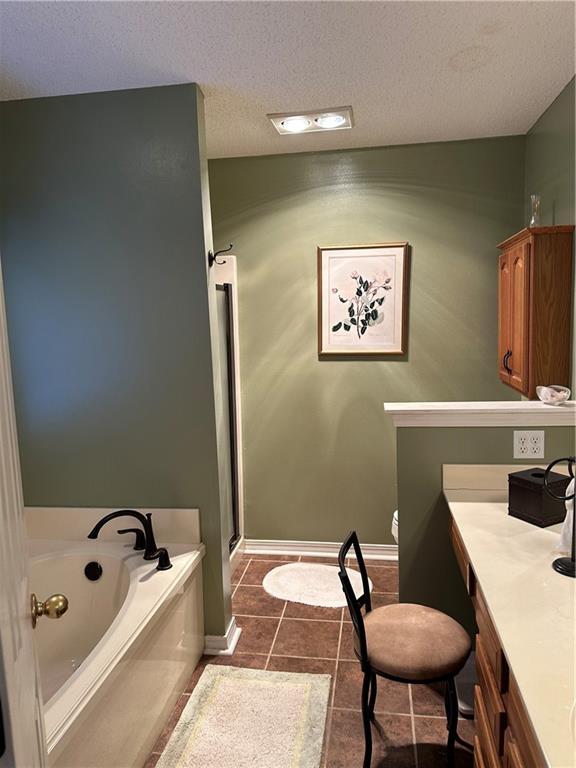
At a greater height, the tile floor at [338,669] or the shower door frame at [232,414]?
the shower door frame at [232,414]

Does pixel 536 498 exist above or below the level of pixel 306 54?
below

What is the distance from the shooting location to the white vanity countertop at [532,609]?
1089mm

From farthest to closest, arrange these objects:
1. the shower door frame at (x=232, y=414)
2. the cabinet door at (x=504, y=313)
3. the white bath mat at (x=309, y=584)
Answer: the shower door frame at (x=232, y=414) < the white bath mat at (x=309, y=584) < the cabinet door at (x=504, y=313)

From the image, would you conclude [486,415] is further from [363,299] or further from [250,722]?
[250,722]

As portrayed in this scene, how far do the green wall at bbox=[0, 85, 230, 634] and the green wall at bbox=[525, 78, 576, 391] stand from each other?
1640mm

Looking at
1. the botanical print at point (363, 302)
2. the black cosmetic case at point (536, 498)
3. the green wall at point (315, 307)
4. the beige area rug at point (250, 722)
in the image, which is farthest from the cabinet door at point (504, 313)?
the beige area rug at point (250, 722)

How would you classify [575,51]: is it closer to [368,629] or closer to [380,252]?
[380,252]

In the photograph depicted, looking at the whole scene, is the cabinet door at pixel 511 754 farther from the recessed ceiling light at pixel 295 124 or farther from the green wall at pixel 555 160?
the recessed ceiling light at pixel 295 124

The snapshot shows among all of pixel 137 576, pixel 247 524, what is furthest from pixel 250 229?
pixel 137 576

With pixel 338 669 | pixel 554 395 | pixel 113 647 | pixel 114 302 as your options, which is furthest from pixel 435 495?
pixel 114 302

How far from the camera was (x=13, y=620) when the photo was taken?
941 millimetres

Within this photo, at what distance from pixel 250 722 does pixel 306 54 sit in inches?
104

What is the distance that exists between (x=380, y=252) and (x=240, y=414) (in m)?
1.38

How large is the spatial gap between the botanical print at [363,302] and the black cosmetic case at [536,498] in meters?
1.59
